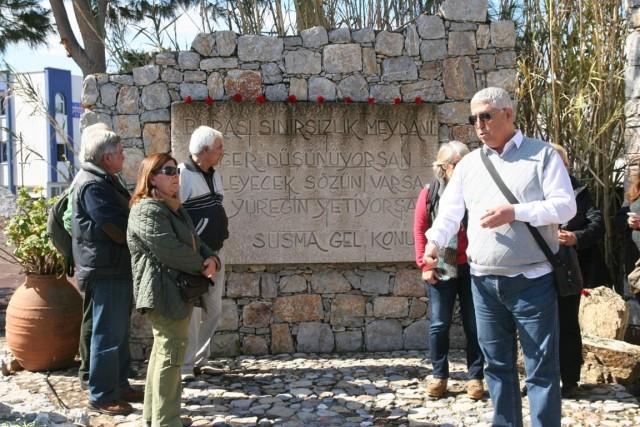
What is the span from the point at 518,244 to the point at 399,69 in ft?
9.35

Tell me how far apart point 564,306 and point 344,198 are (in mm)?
1947

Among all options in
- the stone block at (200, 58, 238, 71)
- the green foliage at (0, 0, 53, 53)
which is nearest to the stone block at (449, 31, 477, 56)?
the stone block at (200, 58, 238, 71)

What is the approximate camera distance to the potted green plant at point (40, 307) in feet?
15.3

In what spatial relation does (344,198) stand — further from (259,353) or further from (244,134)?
(259,353)

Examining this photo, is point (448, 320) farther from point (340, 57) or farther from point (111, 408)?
point (340, 57)

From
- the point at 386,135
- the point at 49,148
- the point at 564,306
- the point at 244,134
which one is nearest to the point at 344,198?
the point at 386,135

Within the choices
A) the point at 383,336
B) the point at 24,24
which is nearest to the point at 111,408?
the point at 383,336

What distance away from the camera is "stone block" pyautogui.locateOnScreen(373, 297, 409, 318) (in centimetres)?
536

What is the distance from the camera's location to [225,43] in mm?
5234

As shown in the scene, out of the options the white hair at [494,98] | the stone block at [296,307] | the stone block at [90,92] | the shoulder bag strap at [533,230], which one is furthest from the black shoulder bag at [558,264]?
the stone block at [90,92]

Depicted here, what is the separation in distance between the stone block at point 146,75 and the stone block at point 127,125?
0.27 m

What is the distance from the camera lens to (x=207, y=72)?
5246mm

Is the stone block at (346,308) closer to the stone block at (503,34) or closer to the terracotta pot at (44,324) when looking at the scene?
the terracotta pot at (44,324)

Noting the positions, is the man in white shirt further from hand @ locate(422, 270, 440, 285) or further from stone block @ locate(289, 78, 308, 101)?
stone block @ locate(289, 78, 308, 101)
